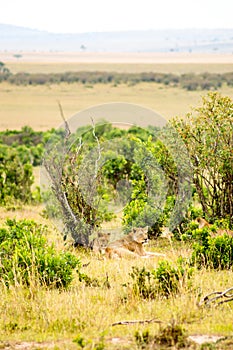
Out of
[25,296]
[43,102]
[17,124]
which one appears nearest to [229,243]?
[25,296]

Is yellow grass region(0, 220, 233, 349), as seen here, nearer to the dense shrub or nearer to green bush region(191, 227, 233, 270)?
green bush region(191, 227, 233, 270)

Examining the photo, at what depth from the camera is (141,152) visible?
448 inches

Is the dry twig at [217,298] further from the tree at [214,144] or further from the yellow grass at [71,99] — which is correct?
the yellow grass at [71,99]

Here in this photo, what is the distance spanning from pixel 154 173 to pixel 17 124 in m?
41.5

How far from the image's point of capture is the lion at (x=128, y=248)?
9453 millimetres

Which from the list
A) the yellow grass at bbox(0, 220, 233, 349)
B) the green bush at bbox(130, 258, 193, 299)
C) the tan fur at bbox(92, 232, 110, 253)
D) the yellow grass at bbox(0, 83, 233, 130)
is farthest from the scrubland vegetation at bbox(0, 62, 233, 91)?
the yellow grass at bbox(0, 220, 233, 349)

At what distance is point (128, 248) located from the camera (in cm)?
977

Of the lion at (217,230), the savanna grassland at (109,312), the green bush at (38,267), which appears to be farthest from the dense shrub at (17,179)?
the green bush at (38,267)

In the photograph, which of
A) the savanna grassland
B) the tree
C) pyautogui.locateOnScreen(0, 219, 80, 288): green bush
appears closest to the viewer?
the savanna grassland

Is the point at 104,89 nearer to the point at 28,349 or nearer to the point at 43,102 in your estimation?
the point at 43,102

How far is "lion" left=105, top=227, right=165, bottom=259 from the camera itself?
9.45 metres

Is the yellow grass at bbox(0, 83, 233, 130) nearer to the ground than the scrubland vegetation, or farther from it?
nearer to the ground

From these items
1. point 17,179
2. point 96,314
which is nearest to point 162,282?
point 96,314

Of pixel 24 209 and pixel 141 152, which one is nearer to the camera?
pixel 141 152
